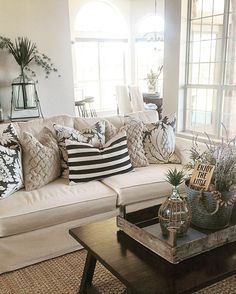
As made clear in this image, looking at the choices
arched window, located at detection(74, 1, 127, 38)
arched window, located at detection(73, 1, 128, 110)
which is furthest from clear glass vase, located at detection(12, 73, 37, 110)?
arched window, located at detection(74, 1, 127, 38)

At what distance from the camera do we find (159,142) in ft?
9.19

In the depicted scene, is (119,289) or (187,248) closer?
(187,248)

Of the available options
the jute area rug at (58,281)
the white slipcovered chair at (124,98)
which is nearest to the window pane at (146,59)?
the white slipcovered chair at (124,98)

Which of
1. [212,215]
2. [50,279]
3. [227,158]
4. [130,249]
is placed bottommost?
[50,279]

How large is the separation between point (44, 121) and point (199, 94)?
8.18ft

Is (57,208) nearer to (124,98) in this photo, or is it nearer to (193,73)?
(193,73)

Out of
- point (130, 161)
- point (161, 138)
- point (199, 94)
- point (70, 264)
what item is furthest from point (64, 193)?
point (199, 94)

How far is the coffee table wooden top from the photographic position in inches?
47.8

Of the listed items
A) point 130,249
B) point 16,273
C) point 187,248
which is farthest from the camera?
point 16,273

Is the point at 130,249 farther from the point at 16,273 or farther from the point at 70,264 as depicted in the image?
the point at 16,273

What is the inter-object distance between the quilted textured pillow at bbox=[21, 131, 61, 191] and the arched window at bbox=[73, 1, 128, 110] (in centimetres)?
566

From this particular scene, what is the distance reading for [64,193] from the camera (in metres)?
2.18

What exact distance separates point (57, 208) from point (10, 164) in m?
0.47

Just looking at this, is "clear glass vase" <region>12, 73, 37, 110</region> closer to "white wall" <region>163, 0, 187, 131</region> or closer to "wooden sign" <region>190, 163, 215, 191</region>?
"white wall" <region>163, 0, 187, 131</region>
